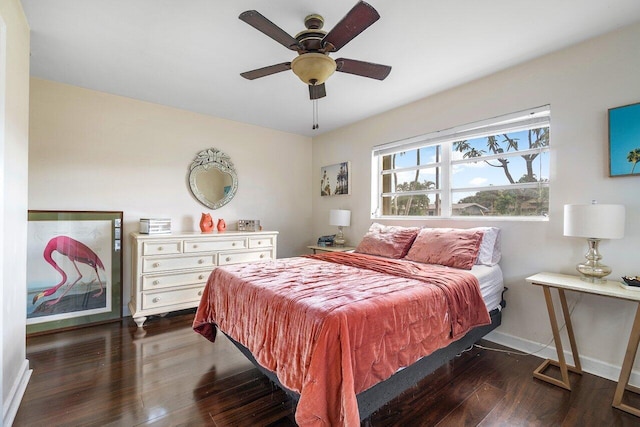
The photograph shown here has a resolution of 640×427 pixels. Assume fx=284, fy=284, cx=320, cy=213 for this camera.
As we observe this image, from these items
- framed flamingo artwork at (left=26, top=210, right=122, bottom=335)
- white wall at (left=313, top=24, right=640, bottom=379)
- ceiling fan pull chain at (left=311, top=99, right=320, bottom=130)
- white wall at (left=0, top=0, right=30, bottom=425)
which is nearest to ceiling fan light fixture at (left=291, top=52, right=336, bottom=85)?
ceiling fan pull chain at (left=311, top=99, right=320, bottom=130)

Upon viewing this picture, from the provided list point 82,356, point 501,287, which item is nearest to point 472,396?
point 501,287

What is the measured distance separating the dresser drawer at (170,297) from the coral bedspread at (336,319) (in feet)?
3.06

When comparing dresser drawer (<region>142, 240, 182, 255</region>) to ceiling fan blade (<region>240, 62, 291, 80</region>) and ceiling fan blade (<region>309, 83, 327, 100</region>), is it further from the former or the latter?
ceiling fan blade (<region>309, 83, 327, 100</region>)

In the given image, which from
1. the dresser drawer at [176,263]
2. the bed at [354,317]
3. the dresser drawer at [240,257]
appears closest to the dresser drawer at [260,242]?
the dresser drawer at [240,257]

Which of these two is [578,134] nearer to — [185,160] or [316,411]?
[316,411]

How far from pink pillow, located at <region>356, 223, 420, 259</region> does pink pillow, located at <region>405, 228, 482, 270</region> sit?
0.11m

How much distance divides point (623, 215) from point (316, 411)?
90.9 inches

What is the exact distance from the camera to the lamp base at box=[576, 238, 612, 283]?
1962 mm

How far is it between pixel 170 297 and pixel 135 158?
1.67 metres

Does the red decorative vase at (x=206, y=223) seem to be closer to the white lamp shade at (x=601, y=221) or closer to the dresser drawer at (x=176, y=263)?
the dresser drawer at (x=176, y=263)

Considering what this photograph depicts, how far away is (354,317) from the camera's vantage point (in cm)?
137

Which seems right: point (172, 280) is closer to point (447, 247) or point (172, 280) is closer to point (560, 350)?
point (447, 247)

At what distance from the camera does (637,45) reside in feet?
6.51

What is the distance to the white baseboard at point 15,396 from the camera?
60.0 inches
